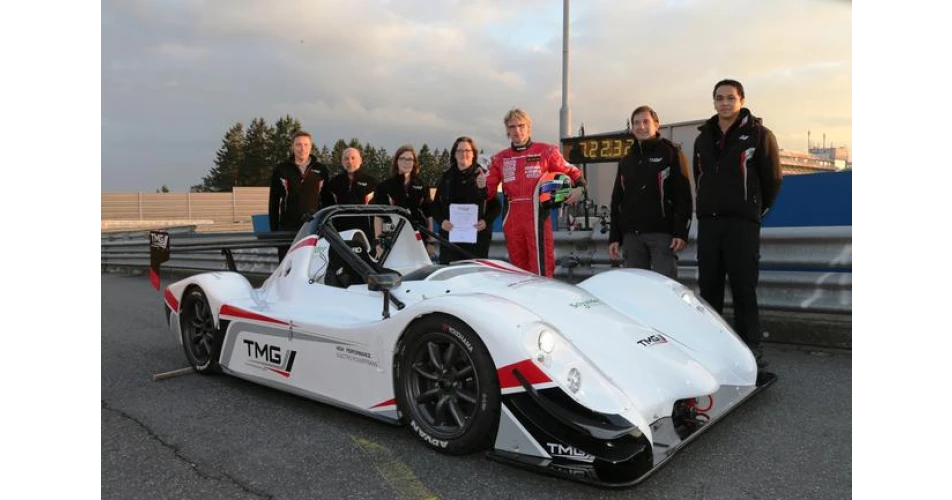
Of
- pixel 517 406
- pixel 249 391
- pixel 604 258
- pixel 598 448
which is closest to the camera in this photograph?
pixel 598 448

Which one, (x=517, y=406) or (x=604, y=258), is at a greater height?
(x=604, y=258)

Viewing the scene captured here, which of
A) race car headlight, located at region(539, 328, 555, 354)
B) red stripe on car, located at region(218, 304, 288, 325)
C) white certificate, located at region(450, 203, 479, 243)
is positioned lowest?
red stripe on car, located at region(218, 304, 288, 325)

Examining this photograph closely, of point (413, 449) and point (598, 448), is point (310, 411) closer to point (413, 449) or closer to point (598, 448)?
point (413, 449)

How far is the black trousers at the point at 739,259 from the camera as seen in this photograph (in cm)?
434

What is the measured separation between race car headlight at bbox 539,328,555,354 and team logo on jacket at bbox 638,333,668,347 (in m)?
0.72

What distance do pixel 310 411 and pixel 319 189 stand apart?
3.47m

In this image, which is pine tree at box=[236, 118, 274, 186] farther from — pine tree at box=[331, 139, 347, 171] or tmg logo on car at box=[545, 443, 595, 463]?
tmg logo on car at box=[545, 443, 595, 463]

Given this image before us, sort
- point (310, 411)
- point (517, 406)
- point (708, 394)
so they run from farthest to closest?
point (310, 411) < point (708, 394) < point (517, 406)

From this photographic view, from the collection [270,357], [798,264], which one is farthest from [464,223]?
[798,264]

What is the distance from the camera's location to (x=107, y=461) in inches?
120

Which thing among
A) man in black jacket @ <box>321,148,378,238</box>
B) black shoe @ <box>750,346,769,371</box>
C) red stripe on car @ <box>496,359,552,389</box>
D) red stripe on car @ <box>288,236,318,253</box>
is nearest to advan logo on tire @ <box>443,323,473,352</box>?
red stripe on car @ <box>496,359,552,389</box>

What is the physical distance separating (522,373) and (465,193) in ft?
10.6

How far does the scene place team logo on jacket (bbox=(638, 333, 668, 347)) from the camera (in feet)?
10.9

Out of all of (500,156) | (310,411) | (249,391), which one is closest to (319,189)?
(500,156)
